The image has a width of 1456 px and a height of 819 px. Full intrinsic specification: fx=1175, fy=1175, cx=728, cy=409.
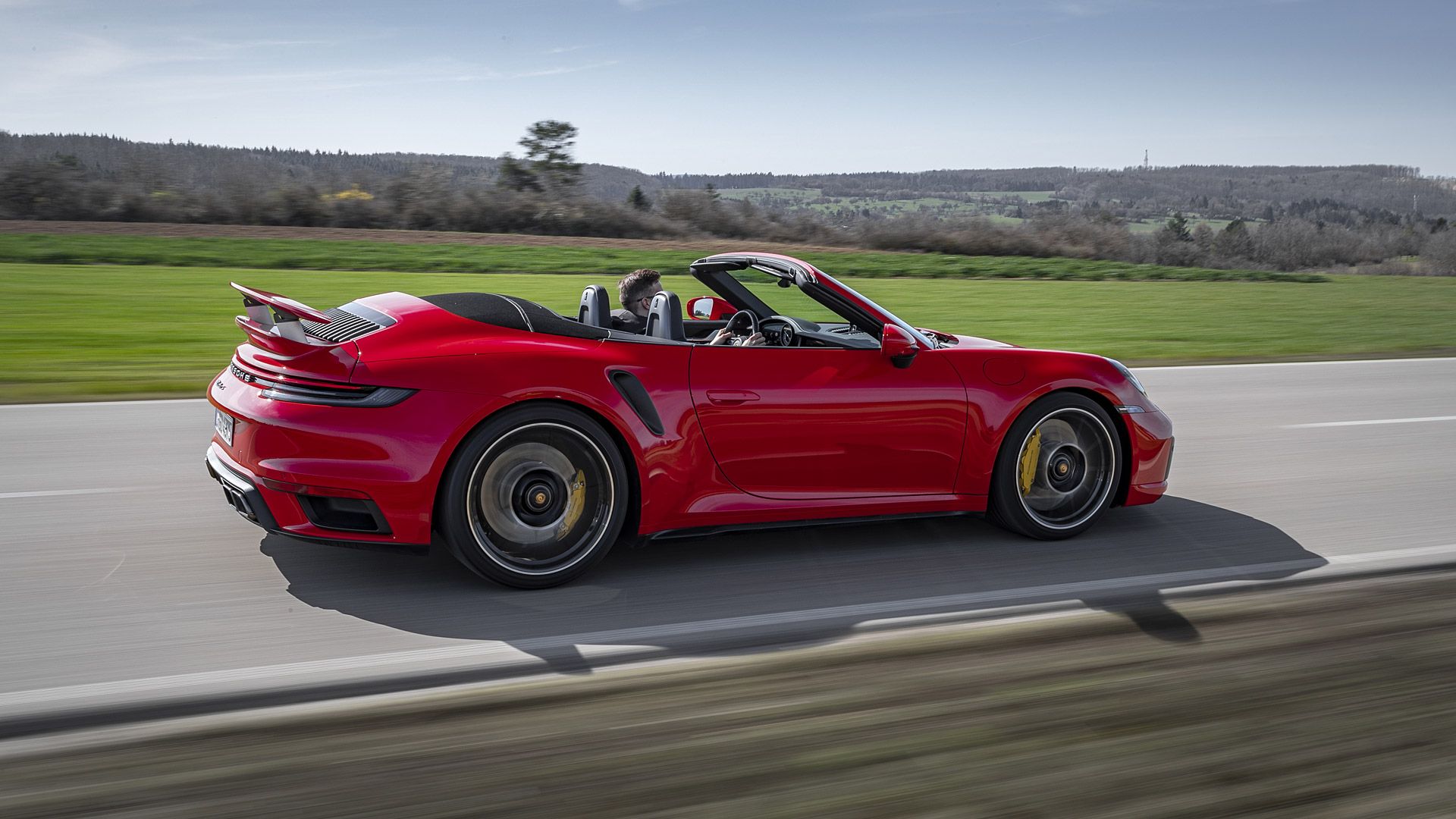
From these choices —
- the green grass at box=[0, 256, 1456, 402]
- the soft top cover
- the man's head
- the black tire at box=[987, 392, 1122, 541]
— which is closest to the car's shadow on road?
the black tire at box=[987, 392, 1122, 541]

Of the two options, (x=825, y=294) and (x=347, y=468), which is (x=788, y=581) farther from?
(x=347, y=468)

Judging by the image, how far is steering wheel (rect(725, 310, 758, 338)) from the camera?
209 inches

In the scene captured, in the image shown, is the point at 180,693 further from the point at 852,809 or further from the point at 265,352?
the point at 852,809

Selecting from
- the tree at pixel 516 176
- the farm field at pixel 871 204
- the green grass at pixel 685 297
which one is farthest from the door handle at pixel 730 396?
the tree at pixel 516 176

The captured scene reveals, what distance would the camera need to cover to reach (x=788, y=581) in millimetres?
4598

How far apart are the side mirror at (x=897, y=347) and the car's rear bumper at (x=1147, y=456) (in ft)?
3.77

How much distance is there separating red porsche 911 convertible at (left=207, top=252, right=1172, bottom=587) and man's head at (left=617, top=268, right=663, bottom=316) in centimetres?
26

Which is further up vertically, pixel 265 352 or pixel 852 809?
pixel 265 352

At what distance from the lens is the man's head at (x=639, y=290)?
17.8 feet

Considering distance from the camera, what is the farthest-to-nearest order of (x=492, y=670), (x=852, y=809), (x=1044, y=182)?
(x=1044, y=182) → (x=492, y=670) → (x=852, y=809)

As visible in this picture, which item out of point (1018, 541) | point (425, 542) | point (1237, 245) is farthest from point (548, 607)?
point (1237, 245)

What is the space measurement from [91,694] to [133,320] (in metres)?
11.5

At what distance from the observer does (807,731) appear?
3.22m

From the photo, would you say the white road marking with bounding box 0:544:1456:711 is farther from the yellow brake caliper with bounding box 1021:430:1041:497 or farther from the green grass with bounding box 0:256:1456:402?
the green grass with bounding box 0:256:1456:402
